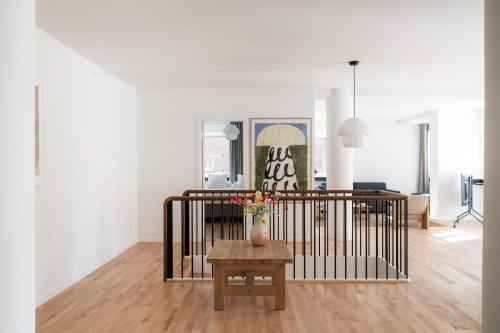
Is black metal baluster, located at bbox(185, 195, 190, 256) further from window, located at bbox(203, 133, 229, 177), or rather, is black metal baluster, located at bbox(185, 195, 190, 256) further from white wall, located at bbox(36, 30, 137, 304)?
window, located at bbox(203, 133, 229, 177)

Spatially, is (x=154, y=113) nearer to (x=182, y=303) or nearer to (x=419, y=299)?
(x=182, y=303)

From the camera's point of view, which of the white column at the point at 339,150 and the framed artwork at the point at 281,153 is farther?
the white column at the point at 339,150

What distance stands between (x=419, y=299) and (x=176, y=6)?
334cm

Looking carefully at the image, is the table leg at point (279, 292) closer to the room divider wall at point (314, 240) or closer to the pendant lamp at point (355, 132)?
the room divider wall at point (314, 240)

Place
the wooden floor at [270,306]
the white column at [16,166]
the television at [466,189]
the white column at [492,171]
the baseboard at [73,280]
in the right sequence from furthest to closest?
the television at [466,189] → the baseboard at [73,280] → the wooden floor at [270,306] → the white column at [492,171] → the white column at [16,166]

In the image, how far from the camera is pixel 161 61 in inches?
181

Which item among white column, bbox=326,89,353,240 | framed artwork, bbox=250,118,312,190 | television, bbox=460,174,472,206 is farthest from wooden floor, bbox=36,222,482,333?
television, bbox=460,174,472,206

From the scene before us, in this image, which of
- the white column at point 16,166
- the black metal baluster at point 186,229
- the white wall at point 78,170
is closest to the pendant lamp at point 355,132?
the black metal baluster at point 186,229

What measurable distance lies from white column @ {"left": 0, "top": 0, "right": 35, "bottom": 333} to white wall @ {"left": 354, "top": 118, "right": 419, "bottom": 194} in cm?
982

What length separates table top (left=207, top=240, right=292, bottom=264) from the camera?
10.5 feet

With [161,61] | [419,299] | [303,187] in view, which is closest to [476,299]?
[419,299]

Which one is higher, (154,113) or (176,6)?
(176,6)

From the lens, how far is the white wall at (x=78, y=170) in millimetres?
3656

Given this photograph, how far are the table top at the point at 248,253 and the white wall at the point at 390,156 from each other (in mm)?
7591
